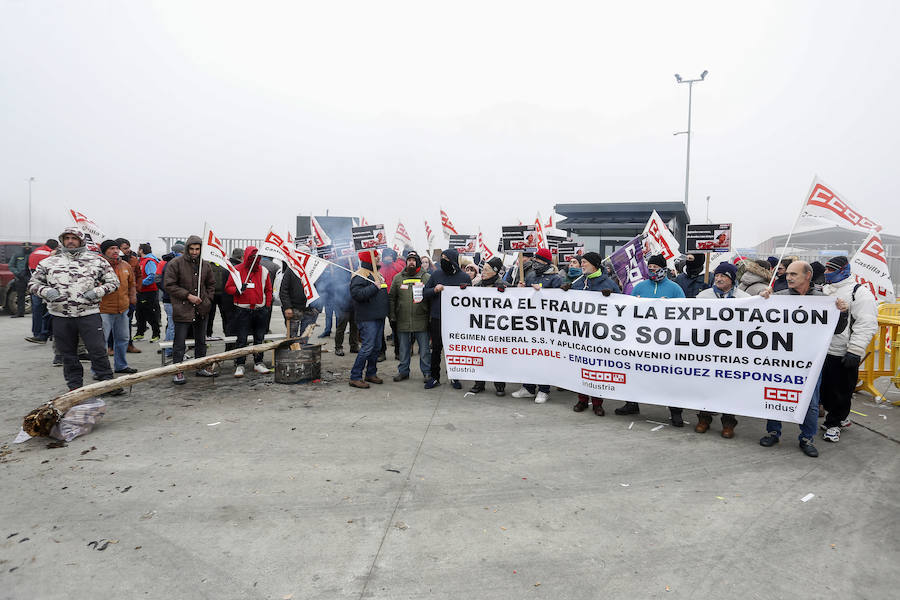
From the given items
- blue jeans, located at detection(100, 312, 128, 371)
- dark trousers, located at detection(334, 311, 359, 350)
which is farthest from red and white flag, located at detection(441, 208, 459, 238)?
blue jeans, located at detection(100, 312, 128, 371)

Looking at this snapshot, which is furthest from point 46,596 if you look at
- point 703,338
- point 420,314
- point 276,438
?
point 703,338

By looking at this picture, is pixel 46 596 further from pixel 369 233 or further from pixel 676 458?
pixel 369 233

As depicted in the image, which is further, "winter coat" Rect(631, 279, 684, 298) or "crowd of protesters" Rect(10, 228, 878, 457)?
"winter coat" Rect(631, 279, 684, 298)

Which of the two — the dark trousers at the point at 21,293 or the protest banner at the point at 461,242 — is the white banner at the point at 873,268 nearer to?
the protest banner at the point at 461,242

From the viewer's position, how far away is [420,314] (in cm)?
739

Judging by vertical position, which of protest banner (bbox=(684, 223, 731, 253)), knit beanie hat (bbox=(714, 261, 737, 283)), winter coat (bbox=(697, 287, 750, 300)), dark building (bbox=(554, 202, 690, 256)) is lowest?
winter coat (bbox=(697, 287, 750, 300))

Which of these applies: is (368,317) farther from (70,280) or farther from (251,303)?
(70,280)

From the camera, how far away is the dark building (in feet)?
71.7

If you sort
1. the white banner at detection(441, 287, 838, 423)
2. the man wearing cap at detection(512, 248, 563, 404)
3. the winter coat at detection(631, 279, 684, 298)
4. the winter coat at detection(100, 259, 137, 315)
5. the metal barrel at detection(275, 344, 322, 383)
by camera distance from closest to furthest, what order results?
1. the white banner at detection(441, 287, 838, 423)
2. the winter coat at detection(631, 279, 684, 298)
3. the man wearing cap at detection(512, 248, 563, 404)
4. the metal barrel at detection(275, 344, 322, 383)
5. the winter coat at detection(100, 259, 137, 315)

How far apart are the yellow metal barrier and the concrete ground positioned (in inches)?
52.5

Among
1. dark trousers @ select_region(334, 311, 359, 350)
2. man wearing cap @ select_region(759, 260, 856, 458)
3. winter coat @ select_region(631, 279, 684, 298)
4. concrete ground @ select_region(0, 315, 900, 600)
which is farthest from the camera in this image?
dark trousers @ select_region(334, 311, 359, 350)

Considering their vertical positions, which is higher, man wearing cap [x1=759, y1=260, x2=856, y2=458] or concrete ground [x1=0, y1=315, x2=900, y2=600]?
man wearing cap [x1=759, y1=260, x2=856, y2=458]

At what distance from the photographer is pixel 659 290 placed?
227 inches

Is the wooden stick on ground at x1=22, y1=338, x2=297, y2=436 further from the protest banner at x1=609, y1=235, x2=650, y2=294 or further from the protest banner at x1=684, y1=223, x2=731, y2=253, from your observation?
the protest banner at x1=684, y1=223, x2=731, y2=253
